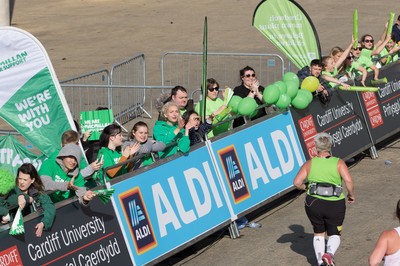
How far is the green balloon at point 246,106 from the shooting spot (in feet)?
42.4

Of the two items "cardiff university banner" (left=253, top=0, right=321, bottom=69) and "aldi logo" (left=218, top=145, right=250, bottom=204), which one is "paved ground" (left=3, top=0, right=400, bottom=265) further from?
"cardiff university banner" (left=253, top=0, right=321, bottom=69)

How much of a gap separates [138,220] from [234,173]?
6.67ft

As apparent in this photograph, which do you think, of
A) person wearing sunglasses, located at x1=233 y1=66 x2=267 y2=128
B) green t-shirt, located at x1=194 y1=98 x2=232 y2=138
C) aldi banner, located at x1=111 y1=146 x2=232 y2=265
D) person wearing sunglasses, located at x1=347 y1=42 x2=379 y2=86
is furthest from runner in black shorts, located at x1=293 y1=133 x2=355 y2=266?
person wearing sunglasses, located at x1=347 y1=42 x2=379 y2=86

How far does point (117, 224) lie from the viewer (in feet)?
34.7

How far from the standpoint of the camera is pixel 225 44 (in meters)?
26.6

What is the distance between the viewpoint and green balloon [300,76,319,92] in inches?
561

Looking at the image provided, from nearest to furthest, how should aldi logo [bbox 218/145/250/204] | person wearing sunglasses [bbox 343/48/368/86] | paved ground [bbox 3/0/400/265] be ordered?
paved ground [bbox 3/0/400/265] < aldi logo [bbox 218/145/250/204] < person wearing sunglasses [bbox 343/48/368/86]

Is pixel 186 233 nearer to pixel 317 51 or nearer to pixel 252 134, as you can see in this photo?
pixel 252 134

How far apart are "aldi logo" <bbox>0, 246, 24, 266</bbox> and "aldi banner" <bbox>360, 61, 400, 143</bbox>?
26.3 feet

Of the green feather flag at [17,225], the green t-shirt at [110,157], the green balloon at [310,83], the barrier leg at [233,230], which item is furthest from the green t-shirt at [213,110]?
the green feather flag at [17,225]

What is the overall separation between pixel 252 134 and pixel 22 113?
11.7 feet

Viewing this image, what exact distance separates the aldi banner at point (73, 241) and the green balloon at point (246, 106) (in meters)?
3.04

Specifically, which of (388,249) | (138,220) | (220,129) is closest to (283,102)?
(220,129)

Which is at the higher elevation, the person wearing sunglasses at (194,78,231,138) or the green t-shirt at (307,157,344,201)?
the person wearing sunglasses at (194,78,231,138)
